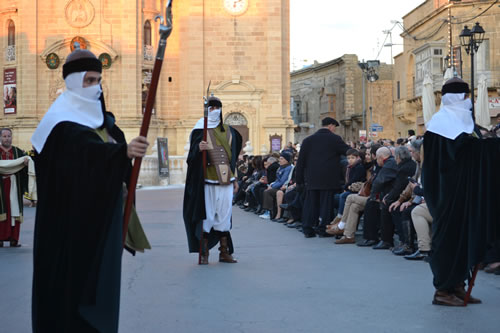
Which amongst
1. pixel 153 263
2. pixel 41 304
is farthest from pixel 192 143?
pixel 41 304

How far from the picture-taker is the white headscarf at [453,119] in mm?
7332

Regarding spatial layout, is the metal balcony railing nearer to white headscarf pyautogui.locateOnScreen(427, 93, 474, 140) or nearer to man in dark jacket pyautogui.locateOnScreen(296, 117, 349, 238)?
man in dark jacket pyautogui.locateOnScreen(296, 117, 349, 238)

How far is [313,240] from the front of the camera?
13.6 meters

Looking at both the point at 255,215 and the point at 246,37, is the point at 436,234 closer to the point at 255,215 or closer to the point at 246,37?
the point at 255,215

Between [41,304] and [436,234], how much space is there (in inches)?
159

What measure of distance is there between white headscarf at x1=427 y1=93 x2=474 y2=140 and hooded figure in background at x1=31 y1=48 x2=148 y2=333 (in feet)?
11.7

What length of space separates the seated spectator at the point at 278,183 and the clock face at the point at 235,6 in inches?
1093

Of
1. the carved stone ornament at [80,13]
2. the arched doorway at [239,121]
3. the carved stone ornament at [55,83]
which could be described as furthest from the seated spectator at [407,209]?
the carved stone ornament at [55,83]

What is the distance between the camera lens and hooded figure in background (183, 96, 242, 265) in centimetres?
1054

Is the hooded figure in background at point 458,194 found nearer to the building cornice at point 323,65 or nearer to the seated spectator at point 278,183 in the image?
the seated spectator at point 278,183

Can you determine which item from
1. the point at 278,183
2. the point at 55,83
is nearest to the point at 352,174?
the point at 278,183

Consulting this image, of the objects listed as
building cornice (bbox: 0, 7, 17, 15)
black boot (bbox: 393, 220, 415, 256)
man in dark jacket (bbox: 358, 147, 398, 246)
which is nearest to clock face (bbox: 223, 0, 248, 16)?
building cornice (bbox: 0, 7, 17, 15)

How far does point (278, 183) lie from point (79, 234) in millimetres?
13382

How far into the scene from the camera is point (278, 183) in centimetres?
1816
